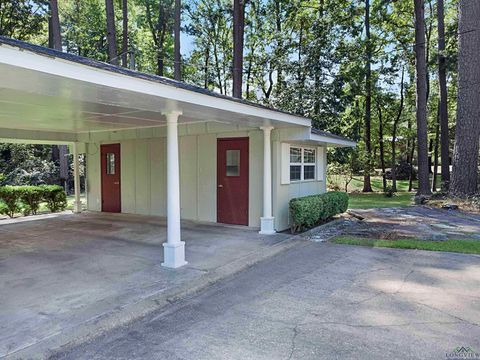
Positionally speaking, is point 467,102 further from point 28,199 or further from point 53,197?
point 28,199

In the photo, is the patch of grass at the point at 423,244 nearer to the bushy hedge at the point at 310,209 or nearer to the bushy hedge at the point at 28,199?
the bushy hedge at the point at 310,209

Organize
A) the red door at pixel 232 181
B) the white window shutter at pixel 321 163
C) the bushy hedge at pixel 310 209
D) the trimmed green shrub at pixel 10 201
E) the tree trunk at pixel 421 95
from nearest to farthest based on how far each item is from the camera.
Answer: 1. the bushy hedge at pixel 310 209
2. the red door at pixel 232 181
3. the white window shutter at pixel 321 163
4. the trimmed green shrub at pixel 10 201
5. the tree trunk at pixel 421 95

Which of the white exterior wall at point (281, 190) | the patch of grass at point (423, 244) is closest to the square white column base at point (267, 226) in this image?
the white exterior wall at point (281, 190)

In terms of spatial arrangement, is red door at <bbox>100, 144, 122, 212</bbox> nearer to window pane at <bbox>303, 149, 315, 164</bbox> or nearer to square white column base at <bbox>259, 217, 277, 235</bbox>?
square white column base at <bbox>259, 217, 277, 235</bbox>

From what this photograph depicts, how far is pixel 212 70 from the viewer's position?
23859mm

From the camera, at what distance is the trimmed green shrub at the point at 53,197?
1193 centimetres

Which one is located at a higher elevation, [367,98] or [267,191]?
[367,98]

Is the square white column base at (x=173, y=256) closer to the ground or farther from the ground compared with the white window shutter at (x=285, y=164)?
closer to the ground

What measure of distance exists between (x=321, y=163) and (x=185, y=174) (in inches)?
167

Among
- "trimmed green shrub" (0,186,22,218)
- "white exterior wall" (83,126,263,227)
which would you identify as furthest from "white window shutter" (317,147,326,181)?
"trimmed green shrub" (0,186,22,218)

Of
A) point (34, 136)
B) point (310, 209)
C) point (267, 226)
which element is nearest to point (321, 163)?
point (310, 209)

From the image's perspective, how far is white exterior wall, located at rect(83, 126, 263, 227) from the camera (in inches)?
339

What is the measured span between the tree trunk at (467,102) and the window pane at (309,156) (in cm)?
659

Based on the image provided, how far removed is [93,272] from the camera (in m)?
5.23
